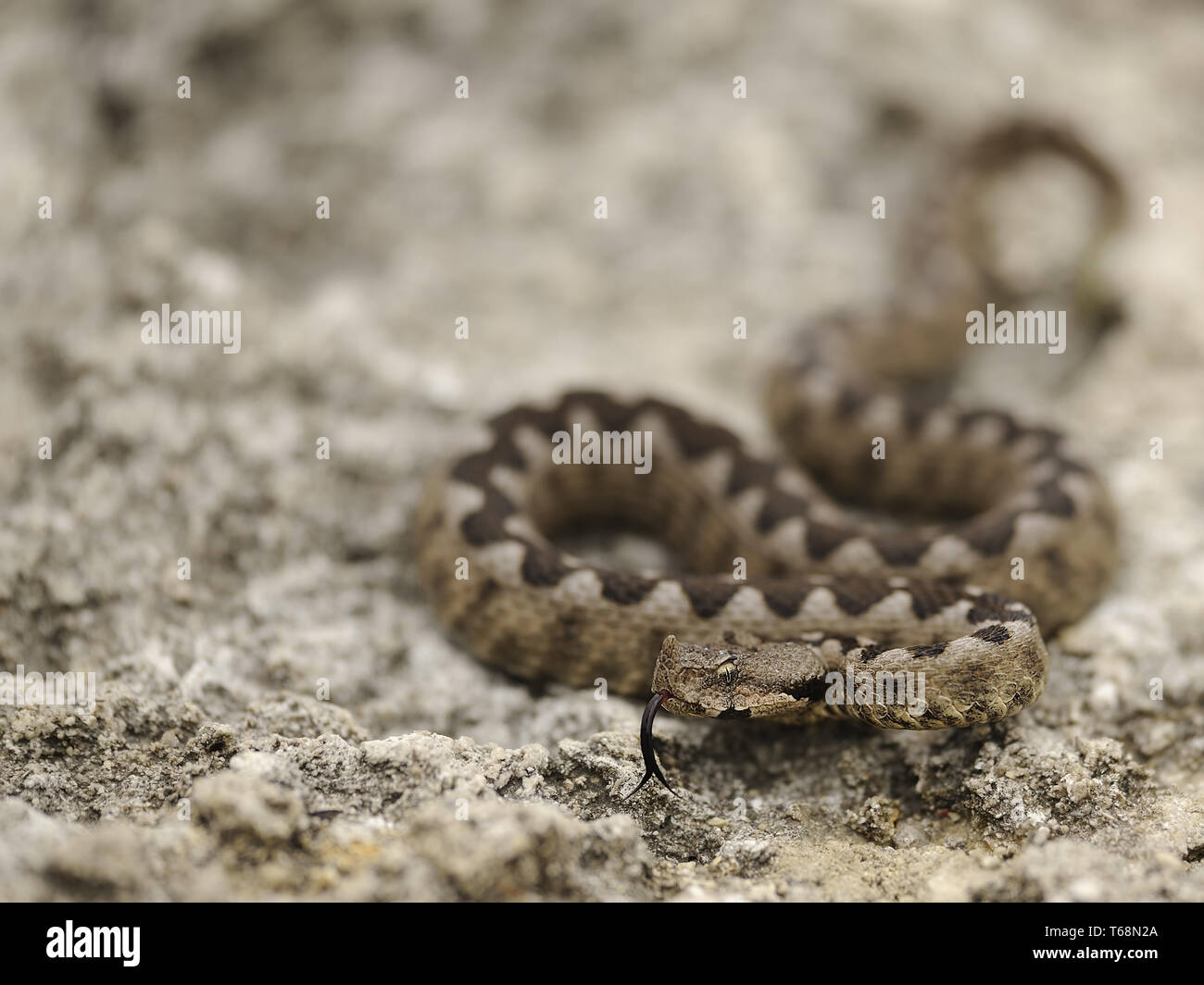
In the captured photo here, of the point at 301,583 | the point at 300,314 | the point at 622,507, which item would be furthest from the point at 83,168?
the point at 622,507

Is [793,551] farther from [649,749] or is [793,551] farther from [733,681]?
[649,749]

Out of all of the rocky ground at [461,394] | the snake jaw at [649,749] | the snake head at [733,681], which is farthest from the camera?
the snake head at [733,681]

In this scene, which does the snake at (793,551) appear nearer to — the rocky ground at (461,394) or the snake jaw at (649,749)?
the snake jaw at (649,749)

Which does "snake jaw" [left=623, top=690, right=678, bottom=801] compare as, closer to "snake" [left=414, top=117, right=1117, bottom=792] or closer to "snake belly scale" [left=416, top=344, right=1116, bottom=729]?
"snake" [left=414, top=117, right=1117, bottom=792]

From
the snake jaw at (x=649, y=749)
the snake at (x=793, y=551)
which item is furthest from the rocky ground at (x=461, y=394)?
the snake at (x=793, y=551)
